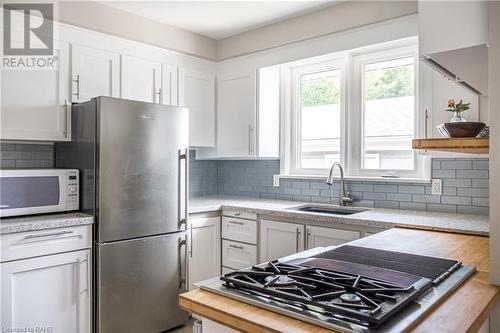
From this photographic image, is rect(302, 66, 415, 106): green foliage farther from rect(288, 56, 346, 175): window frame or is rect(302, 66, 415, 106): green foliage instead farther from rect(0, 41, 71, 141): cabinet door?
rect(0, 41, 71, 141): cabinet door

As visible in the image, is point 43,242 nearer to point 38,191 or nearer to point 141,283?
point 38,191

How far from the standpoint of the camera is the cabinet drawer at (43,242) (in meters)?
2.06

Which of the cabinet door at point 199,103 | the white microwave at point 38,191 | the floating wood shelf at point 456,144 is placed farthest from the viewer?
the cabinet door at point 199,103

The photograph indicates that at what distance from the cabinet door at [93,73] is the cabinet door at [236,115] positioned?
110 centimetres

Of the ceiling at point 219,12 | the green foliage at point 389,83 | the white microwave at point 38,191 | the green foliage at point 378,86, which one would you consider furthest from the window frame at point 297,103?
the white microwave at point 38,191

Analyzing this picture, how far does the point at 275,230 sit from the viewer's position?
2812 millimetres

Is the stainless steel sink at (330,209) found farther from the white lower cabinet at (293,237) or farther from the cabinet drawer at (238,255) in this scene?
the cabinet drawer at (238,255)

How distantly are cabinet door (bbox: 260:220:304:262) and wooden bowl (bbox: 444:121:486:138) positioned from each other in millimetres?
1343

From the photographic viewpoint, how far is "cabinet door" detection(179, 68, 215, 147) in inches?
137

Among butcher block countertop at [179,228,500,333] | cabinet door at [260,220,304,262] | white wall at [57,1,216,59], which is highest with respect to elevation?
white wall at [57,1,216,59]

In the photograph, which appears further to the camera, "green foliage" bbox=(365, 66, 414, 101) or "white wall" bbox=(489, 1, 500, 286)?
"green foliage" bbox=(365, 66, 414, 101)

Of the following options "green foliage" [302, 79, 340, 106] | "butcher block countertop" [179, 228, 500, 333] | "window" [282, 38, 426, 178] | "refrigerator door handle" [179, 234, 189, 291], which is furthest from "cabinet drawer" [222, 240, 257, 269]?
"butcher block countertop" [179, 228, 500, 333]

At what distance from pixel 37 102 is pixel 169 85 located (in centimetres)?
111

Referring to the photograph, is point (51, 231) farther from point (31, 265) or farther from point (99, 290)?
point (99, 290)
